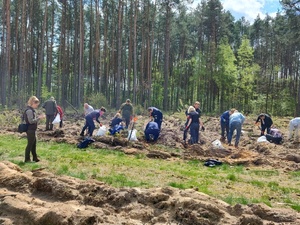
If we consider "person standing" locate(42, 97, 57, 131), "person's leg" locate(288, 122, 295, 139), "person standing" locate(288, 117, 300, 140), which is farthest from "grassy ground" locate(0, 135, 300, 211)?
"person's leg" locate(288, 122, 295, 139)

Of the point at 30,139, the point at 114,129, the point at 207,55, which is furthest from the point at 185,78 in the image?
the point at 30,139

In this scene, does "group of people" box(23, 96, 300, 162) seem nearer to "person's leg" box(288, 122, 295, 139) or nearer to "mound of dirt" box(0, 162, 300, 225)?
"person's leg" box(288, 122, 295, 139)

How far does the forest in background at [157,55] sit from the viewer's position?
121 ft

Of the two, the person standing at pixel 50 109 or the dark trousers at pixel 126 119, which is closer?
the person standing at pixel 50 109

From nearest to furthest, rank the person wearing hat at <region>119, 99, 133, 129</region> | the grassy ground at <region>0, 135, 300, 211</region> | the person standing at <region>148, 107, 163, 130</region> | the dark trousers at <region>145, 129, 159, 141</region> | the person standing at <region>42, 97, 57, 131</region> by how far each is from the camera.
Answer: the grassy ground at <region>0, 135, 300, 211</region> → the dark trousers at <region>145, 129, 159, 141</region> → the person standing at <region>148, 107, 163, 130</region> → the person standing at <region>42, 97, 57, 131</region> → the person wearing hat at <region>119, 99, 133, 129</region>

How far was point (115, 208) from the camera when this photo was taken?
5332 millimetres

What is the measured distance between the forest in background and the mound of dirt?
25.0 metres

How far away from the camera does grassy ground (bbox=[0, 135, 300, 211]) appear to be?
22.4ft

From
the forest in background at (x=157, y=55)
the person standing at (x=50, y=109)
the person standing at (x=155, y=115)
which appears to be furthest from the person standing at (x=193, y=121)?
the forest in background at (x=157, y=55)

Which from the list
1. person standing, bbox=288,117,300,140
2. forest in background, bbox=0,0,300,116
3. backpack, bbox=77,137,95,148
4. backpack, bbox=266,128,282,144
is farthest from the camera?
forest in background, bbox=0,0,300,116

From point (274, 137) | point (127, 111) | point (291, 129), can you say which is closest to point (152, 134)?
point (127, 111)

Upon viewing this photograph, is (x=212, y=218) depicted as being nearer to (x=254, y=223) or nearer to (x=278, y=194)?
(x=254, y=223)

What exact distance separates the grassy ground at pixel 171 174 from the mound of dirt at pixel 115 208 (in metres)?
1.13

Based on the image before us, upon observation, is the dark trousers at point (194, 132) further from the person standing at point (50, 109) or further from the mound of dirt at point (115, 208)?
the mound of dirt at point (115, 208)
